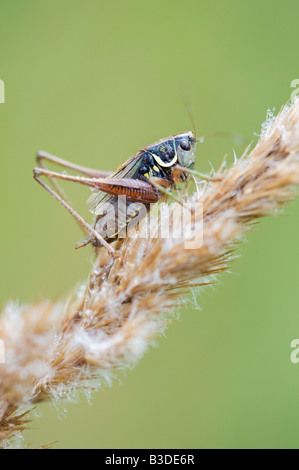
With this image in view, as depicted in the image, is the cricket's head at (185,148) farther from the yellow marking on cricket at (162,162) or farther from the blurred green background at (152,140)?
the blurred green background at (152,140)

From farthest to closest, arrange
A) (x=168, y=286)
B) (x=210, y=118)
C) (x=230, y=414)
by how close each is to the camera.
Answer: (x=210, y=118) → (x=230, y=414) → (x=168, y=286)

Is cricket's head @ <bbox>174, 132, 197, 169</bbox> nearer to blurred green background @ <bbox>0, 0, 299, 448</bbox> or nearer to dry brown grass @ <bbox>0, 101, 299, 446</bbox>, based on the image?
blurred green background @ <bbox>0, 0, 299, 448</bbox>

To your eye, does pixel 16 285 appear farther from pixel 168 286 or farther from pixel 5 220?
pixel 168 286

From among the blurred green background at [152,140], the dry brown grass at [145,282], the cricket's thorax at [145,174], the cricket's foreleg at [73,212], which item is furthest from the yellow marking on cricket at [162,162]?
the dry brown grass at [145,282]

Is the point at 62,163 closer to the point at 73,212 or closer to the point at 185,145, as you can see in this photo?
the point at 73,212

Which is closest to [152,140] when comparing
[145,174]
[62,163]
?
[145,174]
